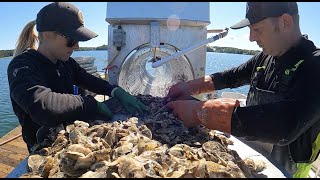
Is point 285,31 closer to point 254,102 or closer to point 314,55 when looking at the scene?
point 314,55

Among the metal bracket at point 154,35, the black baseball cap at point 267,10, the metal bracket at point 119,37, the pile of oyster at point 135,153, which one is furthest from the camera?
the metal bracket at point 119,37

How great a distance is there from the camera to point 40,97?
6.88 feet

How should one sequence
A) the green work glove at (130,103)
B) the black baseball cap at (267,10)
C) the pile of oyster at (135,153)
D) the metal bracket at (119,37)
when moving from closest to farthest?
1. the pile of oyster at (135,153)
2. the black baseball cap at (267,10)
3. the green work glove at (130,103)
4. the metal bracket at (119,37)

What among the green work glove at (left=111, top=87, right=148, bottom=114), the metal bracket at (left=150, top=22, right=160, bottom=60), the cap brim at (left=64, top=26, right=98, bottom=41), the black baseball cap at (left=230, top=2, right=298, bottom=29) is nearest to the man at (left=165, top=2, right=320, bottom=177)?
the black baseball cap at (left=230, top=2, right=298, bottom=29)

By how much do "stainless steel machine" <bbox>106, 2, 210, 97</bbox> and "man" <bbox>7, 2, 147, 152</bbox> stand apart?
178cm

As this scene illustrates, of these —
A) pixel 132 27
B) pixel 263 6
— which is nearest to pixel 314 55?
pixel 263 6

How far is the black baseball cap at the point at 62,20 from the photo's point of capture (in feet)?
8.21

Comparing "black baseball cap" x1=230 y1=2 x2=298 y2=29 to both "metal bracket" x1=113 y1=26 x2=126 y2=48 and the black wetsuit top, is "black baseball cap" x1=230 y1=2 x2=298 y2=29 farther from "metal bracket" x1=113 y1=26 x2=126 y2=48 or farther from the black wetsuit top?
"metal bracket" x1=113 y1=26 x2=126 y2=48

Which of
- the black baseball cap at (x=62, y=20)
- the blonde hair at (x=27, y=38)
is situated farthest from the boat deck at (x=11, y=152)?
the black baseball cap at (x=62, y=20)

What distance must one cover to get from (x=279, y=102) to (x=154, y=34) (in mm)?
2722

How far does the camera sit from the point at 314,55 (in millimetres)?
2377

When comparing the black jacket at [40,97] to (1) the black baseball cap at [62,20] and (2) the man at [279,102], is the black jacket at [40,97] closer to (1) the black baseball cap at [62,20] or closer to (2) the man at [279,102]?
(1) the black baseball cap at [62,20]

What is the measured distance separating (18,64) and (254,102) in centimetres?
208

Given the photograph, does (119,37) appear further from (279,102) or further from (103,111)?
(279,102)
